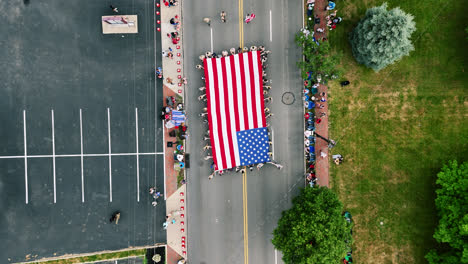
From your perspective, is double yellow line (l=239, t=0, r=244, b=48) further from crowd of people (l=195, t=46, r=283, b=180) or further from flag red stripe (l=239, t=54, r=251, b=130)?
flag red stripe (l=239, t=54, r=251, b=130)

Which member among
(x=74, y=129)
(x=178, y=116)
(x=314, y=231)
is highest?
(x=178, y=116)

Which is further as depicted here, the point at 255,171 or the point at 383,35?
the point at 255,171

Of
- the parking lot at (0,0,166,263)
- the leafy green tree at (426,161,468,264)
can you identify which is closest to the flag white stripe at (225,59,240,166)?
the parking lot at (0,0,166,263)

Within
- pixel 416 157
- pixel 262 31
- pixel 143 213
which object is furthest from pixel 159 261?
pixel 416 157

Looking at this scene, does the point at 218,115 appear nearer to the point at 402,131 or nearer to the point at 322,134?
the point at 322,134

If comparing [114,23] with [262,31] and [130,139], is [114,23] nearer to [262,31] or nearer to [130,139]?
[130,139]

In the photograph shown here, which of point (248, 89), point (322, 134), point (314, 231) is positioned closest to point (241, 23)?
point (248, 89)
